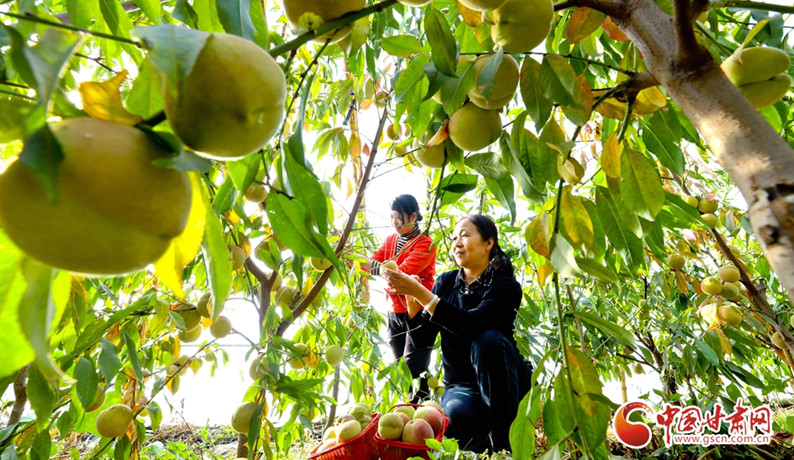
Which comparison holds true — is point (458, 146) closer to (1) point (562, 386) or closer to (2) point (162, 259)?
(1) point (562, 386)

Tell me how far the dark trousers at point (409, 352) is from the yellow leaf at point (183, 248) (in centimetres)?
212

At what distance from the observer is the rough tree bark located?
337 mm

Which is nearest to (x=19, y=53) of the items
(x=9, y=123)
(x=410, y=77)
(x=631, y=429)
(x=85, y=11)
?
(x=9, y=123)

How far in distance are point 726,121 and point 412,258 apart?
203cm

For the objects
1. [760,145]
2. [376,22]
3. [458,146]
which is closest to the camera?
[760,145]

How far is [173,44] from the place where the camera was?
0.27 m

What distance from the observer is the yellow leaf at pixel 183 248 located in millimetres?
381

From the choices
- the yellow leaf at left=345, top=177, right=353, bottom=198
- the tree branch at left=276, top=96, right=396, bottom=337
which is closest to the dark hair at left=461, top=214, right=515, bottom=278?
the yellow leaf at left=345, top=177, right=353, bottom=198

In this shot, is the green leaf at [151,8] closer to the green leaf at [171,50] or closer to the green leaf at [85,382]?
the green leaf at [171,50]

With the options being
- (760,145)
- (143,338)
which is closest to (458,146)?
(760,145)

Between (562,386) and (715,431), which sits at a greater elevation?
(562,386)

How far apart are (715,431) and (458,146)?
244cm

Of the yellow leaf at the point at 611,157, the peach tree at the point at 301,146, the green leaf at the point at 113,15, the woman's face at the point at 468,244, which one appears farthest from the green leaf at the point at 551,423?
the woman's face at the point at 468,244

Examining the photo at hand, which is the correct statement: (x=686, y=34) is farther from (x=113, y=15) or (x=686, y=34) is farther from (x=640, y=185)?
(x=113, y=15)
